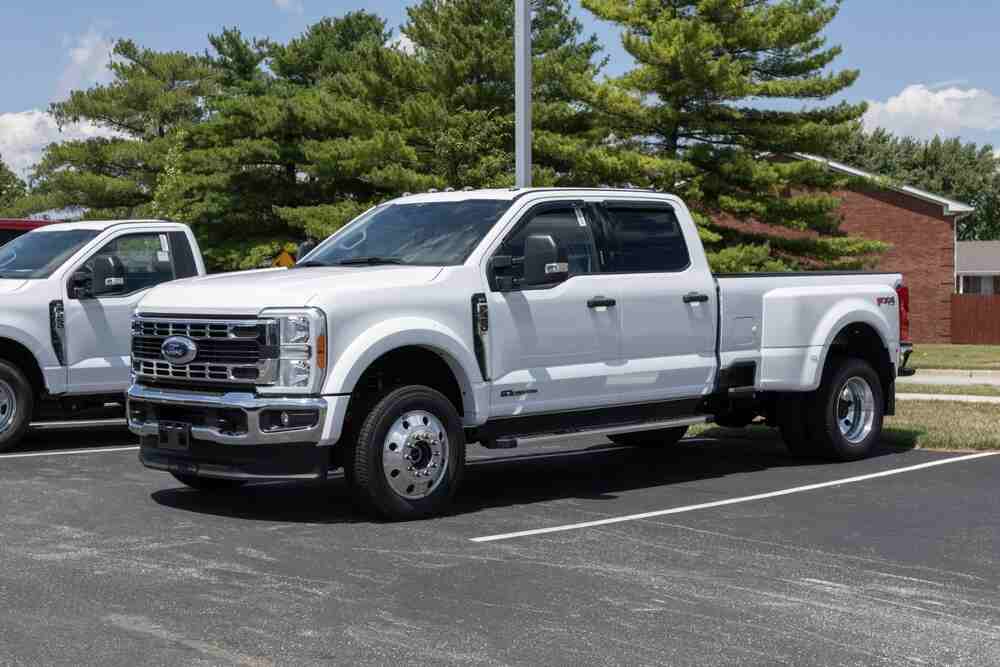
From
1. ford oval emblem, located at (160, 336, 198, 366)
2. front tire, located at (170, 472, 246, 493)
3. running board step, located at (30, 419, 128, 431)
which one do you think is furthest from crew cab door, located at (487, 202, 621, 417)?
running board step, located at (30, 419, 128, 431)

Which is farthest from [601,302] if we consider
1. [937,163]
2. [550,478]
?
[937,163]

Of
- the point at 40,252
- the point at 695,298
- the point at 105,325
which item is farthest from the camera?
the point at 40,252

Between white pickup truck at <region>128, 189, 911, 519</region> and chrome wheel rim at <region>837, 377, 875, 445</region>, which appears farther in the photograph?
chrome wheel rim at <region>837, 377, 875, 445</region>

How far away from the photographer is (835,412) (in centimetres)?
1204

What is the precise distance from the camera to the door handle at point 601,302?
10133 millimetres

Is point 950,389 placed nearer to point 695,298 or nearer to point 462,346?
point 695,298

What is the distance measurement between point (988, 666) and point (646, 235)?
5.69 metres

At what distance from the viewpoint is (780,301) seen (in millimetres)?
11508

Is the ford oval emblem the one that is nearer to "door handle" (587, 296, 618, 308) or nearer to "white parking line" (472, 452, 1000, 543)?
"white parking line" (472, 452, 1000, 543)

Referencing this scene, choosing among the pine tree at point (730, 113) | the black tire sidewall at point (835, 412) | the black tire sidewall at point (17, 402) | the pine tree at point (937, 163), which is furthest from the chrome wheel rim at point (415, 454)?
the pine tree at point (937, 163)

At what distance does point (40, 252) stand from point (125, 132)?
54164 millimetres

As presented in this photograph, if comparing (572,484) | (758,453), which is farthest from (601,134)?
(572,484)

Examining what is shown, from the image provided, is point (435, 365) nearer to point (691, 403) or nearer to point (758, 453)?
point (691, 403)

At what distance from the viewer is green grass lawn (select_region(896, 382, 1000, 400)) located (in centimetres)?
1980
